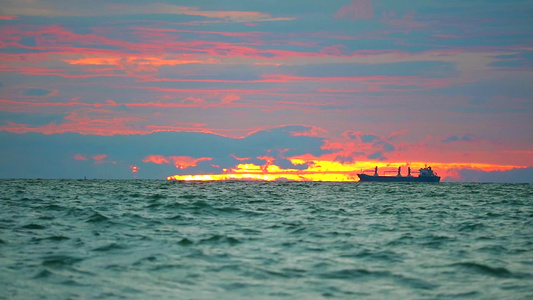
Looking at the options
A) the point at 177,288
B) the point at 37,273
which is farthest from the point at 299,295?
the point at 37,273

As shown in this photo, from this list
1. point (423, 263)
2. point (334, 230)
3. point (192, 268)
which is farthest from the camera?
point (334, 230)

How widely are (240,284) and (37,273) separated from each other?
21.2 ft

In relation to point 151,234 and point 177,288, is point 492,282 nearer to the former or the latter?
point 177,288

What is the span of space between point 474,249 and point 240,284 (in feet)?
40.0

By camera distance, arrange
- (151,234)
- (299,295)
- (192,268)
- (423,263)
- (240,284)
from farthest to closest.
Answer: (151,234) < (423,263) < (192,268) < (240,284) < (299,295)

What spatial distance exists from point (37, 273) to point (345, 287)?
9.62 metres

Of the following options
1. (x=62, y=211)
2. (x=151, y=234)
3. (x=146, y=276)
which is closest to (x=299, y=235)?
(x=151, y=234)

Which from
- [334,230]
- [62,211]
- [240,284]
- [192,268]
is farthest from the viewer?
[62,211]

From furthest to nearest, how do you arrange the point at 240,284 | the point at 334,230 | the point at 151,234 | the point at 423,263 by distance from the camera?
the point at 334,230
the point at 151,234
the point at 423,263
the point at 240,284

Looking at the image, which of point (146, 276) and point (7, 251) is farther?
point (7, 251)

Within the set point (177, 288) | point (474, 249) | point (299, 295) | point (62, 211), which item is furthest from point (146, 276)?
point (62, 211)

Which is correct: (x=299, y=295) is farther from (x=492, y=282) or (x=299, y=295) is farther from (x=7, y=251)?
(x=7, y=251)

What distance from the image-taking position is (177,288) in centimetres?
1880

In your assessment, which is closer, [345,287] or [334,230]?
[345,287]
